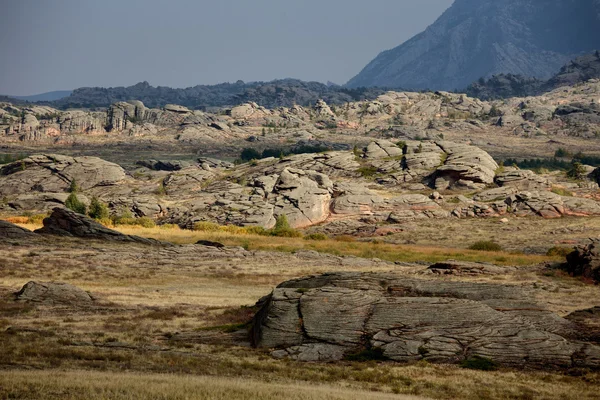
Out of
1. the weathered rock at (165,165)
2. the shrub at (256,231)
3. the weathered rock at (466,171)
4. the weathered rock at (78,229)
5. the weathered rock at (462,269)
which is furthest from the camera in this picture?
the weathered rock at (165,165)

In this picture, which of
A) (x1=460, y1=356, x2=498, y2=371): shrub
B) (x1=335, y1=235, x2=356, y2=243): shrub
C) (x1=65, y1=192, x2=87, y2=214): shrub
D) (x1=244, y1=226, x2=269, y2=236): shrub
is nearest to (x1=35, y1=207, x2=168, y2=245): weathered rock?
(x1=244, y1=226, x2=269, y2=236): shrub

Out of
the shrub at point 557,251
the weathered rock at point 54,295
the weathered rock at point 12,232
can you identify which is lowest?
the shrub at point 557,251

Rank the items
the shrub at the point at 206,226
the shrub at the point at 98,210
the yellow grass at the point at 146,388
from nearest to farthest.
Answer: the yellow grass at the point at 146,388 < the shrub at the point at 206,226 < the shrub at the point at 98,210

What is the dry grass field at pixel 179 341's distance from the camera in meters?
18.1

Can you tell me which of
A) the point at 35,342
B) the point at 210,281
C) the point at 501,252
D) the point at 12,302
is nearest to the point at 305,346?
the point at 35,342

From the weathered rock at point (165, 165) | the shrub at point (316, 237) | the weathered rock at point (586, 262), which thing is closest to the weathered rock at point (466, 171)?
the shrub at point (316, 237)

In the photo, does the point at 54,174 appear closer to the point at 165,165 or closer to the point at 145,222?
the point at 145,222

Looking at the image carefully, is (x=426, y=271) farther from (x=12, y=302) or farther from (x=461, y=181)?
(x=461, y=181)

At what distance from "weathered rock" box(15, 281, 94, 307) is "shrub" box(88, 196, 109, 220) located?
5490 cm

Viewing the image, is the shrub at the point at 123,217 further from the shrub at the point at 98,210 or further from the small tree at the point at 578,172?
the small tree at the point at 578,172

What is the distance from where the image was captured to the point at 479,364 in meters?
24.4

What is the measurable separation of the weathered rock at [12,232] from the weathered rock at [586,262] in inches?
2182

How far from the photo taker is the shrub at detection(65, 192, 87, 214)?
9412cm

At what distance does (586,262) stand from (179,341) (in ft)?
130
